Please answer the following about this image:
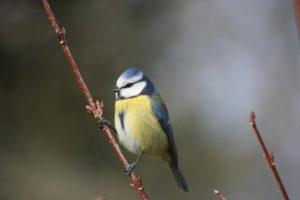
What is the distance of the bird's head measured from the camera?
3285 mm

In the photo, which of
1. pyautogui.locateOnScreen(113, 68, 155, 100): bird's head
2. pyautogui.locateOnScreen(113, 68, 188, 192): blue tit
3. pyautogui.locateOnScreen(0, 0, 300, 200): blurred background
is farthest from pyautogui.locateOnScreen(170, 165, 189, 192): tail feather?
pyautogui.locateOnScreen(0, 0, 300, 200): blurred background

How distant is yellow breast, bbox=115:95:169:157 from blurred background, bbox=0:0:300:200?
16.0ft

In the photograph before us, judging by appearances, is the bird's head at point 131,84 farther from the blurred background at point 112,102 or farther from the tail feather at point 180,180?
the blurred background at point 112,102

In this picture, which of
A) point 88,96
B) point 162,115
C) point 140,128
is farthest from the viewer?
point 162,115

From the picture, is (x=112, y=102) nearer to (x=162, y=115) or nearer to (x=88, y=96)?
(x=162, y=115)

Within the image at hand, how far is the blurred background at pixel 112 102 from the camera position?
8.70m

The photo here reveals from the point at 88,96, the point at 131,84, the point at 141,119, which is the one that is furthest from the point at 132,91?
the point at 88,96

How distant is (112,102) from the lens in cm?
875

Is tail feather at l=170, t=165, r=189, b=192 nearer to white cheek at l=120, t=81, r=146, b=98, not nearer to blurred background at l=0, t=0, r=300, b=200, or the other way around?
white cheek at l=120, t=81, r=146, b=98

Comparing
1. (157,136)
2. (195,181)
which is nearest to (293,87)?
(195,181)

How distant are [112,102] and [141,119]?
18.0 feet

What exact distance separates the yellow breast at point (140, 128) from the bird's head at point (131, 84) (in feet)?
0.10

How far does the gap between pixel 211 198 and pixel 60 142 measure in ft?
7.43

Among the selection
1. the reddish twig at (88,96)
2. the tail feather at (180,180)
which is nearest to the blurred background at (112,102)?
the tail feather at (180,180)
